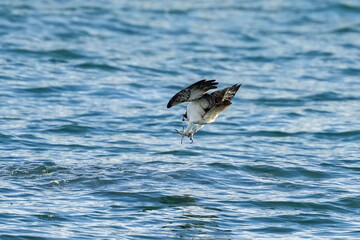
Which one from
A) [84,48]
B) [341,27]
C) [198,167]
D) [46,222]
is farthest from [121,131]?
[341,27]

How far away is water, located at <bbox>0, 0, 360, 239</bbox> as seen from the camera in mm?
8164

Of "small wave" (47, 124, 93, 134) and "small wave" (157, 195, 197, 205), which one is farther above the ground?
"small wave" (47, 124, 93, 134)

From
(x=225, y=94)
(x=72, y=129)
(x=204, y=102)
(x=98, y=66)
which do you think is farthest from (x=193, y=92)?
(x=98, y=66)

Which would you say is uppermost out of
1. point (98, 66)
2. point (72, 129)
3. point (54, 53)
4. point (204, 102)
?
point (54, 53)

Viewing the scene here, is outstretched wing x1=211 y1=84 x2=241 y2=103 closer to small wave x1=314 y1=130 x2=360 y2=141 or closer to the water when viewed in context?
the water

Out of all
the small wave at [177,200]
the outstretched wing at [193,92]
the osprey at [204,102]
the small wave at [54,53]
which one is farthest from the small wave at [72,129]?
the small wave at [54,53]

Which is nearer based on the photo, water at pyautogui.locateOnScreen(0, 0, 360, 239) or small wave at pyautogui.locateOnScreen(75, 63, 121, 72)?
water at pyautogui.locateOnScreen(0, 0, 360, 239)

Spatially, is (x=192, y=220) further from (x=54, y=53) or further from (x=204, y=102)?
(x=54, y=53)

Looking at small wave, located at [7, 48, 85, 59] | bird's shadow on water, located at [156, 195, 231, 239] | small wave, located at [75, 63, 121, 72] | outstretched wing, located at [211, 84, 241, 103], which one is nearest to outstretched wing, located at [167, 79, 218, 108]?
outstretched wing, located at [211, 84, 241, 103]

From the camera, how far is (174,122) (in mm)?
12836

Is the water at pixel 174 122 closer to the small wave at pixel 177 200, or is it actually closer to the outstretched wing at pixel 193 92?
the small wave at pixel 177 200

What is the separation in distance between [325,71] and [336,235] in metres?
9.21

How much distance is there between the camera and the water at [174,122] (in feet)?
26.8

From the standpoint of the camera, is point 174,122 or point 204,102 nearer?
point 204,102
